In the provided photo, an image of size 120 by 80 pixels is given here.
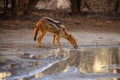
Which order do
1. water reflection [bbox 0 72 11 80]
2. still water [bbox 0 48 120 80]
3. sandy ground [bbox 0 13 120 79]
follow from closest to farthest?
water reflection [bbox 0 72 11 80] < still water [bbox 0 48 120 80] < sandy ground [bbox 0 13 120 79]

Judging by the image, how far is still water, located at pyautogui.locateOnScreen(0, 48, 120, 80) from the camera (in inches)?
354

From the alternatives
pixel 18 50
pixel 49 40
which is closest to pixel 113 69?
pixel 18 50

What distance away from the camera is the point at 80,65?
10.8 m

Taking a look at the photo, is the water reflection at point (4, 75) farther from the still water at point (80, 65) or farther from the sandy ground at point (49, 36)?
the sandy ground at point (49, 36)

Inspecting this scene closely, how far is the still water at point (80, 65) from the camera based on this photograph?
29.5 feet

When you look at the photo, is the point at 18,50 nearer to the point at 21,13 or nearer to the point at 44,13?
the point at 21,13

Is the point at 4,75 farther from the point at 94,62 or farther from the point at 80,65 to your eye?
the point at 94,62

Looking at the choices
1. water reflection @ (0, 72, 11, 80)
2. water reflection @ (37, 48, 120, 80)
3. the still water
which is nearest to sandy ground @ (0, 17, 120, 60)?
the still water

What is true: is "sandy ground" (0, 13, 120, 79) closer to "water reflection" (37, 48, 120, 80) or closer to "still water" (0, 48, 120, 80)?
"still water" (0, 48, 120, 80)

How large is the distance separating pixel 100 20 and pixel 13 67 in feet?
48.8

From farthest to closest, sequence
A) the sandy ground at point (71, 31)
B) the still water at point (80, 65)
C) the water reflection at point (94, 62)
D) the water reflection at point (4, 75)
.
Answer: the sandy ground at point (71, 31) < the water reflection at point (94, 62) < the still water at point (80, 65) < the water reflection at point (4, 75)

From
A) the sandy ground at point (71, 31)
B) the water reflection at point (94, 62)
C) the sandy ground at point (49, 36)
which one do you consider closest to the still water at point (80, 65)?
the water reflection at point (94, 62)

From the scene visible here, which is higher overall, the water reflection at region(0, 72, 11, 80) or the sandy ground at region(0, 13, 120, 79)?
the sandy ground at region(0, 13, 120, 79)

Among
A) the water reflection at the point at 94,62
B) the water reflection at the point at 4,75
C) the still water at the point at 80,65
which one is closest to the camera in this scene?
the water reflection at the point at 4,75
